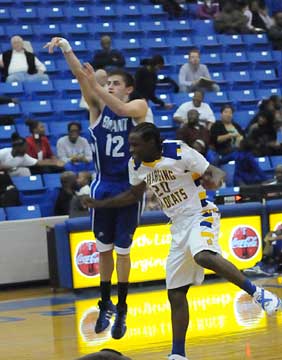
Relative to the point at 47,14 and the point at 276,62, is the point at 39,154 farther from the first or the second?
the point at 276,62

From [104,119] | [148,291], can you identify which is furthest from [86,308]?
[104,119]

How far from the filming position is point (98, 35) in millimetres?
20438

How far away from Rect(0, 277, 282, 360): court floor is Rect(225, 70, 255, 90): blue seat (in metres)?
7.40

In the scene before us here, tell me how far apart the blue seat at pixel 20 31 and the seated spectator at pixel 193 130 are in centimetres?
400

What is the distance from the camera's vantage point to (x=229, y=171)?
54.7 feet

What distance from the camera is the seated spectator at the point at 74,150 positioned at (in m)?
16.1

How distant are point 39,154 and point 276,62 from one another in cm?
747

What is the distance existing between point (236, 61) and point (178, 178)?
1351 centimetres

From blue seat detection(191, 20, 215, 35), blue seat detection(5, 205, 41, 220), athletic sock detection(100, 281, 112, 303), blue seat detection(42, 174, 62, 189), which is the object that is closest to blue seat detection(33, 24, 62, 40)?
blue seat detection(191, 20, 215, 35)

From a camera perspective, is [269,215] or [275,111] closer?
[269,215]

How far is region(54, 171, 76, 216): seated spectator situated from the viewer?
1490 centimetres

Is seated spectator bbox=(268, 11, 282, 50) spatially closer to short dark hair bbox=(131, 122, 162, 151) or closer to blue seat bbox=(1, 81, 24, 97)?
blue seat bbox=(1, 81, 24, 97)

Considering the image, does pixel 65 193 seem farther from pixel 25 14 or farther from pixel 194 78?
pixel 25 14

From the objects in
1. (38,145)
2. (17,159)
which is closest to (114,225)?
(17,159)
